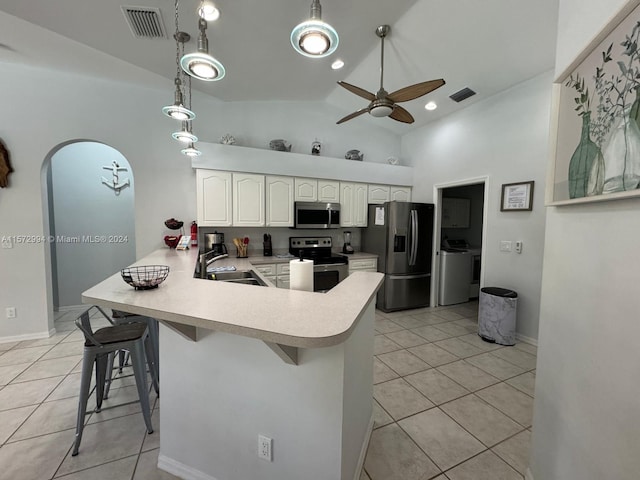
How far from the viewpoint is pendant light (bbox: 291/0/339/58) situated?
111cm

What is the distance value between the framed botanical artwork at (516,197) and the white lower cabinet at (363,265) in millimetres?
1968

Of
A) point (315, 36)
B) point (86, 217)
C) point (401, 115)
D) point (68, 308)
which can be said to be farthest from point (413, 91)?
point (68, 308)

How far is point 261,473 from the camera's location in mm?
1219

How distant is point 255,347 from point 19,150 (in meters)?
3.88

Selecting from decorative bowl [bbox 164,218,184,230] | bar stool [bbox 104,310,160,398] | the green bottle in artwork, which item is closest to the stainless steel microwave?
decorative bowl [bbox 164,218,184,230]

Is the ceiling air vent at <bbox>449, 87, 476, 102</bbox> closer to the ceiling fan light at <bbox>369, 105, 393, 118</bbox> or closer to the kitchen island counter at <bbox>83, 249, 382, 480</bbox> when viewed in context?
the ceiling fan light at <bbox>369, 105, 393, 118</bbox>

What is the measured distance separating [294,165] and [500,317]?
136 inches

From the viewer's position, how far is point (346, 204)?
4430 millimetres

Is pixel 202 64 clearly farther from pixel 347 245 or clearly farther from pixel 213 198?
pixel 347 245

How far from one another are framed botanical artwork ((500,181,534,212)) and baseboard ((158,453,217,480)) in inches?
154

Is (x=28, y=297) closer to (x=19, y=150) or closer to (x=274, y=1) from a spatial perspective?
(x=19, y=150)

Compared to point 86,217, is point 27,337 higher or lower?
lower

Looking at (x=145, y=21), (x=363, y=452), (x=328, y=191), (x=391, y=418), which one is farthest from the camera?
(x=328, y=191)

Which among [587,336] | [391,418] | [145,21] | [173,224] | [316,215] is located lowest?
[391,418]
